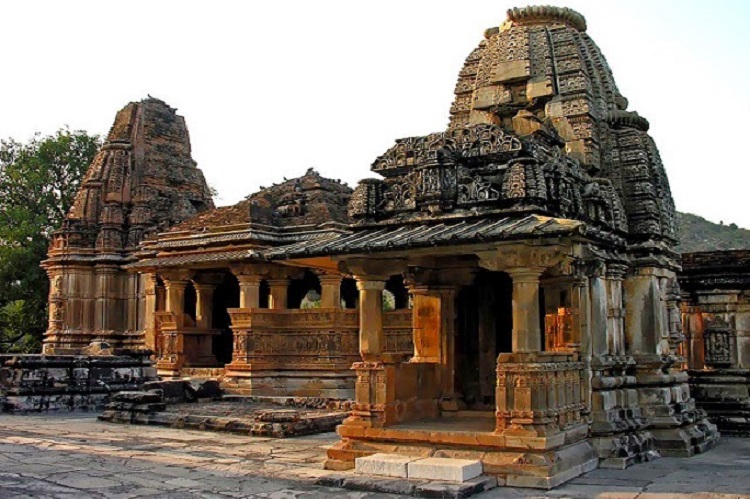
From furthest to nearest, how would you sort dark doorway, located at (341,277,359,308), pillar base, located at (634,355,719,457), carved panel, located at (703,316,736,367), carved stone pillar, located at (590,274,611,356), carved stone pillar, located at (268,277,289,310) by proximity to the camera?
1. dark doorway, located at (341,277,359,308)
2. carved stone pillar, located at (268,277,289,310)
3. carved panel, located at (703,316,736,367)
4. pillar base, located at (634,355,719,457)
5. carved stone pillar, located at (590,274,611,356)

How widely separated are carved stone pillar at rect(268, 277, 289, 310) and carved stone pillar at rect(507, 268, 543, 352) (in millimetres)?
11179

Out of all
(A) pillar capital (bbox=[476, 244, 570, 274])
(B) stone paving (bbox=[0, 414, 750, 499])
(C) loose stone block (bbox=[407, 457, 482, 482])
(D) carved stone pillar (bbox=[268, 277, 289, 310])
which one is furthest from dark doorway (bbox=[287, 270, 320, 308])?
(C) loose stone block (bbox=[407, 457, 482, 482])

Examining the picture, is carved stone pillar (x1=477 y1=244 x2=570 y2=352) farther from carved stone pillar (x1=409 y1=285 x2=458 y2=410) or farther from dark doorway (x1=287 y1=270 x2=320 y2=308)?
dark doorway (x1=287 y1=270 x2=320 y2=308)

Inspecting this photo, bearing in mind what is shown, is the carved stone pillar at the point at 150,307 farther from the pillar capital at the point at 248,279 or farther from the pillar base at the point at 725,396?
the pillar base at the point at 725,396

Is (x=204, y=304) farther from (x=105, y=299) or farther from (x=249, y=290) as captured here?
(x=105, y=299)

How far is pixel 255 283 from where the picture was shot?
61.9 feet

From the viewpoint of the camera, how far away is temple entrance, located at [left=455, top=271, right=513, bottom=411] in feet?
35.8

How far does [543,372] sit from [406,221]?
7.75 feet

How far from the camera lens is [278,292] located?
19.2 m

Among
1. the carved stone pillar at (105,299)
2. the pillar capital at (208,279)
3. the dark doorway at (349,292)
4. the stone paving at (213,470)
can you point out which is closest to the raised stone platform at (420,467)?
the stone paving at (213,470)

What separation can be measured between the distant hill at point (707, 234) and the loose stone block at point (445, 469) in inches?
2031

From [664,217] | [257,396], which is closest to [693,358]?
[664,217]

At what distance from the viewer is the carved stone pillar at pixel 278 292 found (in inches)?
755

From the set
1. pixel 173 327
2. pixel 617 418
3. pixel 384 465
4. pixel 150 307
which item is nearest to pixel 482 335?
pixel 617 418
